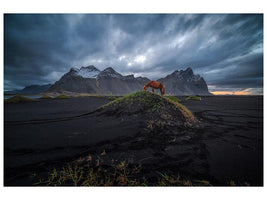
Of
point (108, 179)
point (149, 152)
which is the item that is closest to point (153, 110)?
point (149, 152)

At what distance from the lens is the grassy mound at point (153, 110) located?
4.08 meters

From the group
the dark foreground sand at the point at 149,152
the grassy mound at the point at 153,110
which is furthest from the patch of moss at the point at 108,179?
the grassy mound at the point at 153,110

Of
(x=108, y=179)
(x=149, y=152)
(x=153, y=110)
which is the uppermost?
(x=153, y=110)

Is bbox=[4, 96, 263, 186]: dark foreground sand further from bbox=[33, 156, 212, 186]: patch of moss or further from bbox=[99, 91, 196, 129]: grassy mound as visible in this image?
bbox=[99, 91, 196, 129]: grassy mound

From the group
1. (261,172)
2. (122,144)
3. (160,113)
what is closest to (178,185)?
(122,144)

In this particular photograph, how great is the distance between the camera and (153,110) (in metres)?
4.69

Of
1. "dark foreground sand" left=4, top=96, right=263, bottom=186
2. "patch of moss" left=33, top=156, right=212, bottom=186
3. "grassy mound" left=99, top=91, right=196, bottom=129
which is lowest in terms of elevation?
"patch of moss" left=33, top=156, right=212, bottom=186

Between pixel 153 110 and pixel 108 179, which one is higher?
pixel 153 110

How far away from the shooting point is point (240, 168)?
1.79 meters

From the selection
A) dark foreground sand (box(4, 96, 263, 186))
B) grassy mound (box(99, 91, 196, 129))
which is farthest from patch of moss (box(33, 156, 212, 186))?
grassy mound (box(99, 91, 196, 129))

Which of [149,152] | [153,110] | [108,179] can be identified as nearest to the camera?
[108,179]

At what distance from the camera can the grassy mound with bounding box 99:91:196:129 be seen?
13.4 ft

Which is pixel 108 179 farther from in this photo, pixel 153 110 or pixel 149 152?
pixel 153 110

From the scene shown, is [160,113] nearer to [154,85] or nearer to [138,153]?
[138,153]
